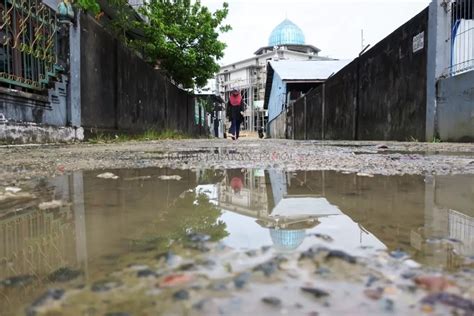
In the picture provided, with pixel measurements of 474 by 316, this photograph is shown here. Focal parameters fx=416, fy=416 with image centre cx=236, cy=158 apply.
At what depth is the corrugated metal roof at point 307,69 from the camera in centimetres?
2077

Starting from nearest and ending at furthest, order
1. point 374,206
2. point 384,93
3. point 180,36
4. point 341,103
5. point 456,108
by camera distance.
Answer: point 374,206 → point 456,108 → point 384,93 → point 341,103 → point 180,36

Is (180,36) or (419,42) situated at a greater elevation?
(180,36)

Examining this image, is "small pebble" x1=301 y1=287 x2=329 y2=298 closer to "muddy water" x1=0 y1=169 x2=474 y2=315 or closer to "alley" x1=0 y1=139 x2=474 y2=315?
"alley" x1=0 y1=139 x2=474 y2=315

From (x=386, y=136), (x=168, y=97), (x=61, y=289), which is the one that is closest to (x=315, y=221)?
(x=61, y=289)

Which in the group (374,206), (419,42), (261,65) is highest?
Answer: (261,65)

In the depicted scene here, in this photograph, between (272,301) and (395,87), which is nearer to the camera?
(272,301)

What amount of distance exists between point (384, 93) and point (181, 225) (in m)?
8.08

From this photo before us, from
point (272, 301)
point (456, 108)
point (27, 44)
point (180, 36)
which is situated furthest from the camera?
point (180, 36)

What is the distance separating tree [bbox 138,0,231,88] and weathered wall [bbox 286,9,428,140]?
169 inches

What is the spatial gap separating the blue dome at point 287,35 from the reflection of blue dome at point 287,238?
56645 millimetres

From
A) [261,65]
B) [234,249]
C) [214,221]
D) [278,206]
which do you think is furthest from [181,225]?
[261,65]

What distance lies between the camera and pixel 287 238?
0.77 m

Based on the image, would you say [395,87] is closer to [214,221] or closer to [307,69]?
[214,221]

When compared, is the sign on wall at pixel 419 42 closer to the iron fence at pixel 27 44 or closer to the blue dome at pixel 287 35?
the iron fence at pixel 27 44
